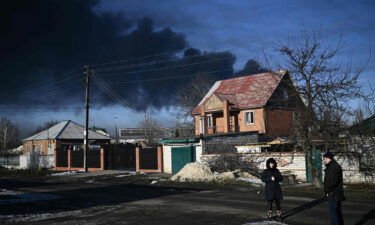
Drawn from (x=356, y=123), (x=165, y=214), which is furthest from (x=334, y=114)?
(x=165, y=214)

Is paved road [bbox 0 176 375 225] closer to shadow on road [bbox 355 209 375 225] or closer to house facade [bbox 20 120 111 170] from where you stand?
shadow on road [bbox 355 209 375 225]

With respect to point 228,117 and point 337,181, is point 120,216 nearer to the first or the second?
point 337,181

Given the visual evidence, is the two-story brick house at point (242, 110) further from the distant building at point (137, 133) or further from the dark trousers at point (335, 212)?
the distant building at point (137, 133)

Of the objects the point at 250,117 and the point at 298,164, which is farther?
the point at 250,117

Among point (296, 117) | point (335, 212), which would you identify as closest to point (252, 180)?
point (296, 117)

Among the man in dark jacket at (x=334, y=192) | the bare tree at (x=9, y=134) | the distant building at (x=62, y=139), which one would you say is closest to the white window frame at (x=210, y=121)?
the distant building at (x=62, y=139)

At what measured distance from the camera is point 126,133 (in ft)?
279

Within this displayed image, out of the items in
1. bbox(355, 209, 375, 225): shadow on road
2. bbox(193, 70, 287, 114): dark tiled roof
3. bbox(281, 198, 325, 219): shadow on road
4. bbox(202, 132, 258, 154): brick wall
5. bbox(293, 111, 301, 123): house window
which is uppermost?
bbox(193, 70, 287, 114): dark tiled roof

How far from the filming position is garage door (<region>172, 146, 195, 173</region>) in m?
28.7

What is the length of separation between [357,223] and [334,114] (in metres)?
9.78

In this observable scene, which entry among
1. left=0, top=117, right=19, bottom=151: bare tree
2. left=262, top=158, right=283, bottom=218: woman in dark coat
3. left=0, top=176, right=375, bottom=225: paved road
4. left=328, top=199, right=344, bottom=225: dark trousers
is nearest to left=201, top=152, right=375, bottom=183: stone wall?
left=0, top=176, right=375, bottom=225: paved road

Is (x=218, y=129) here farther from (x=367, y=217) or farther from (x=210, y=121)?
(x=367, y=217)

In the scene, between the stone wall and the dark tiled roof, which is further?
the dark tiled roof

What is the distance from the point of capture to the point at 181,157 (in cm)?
2930
